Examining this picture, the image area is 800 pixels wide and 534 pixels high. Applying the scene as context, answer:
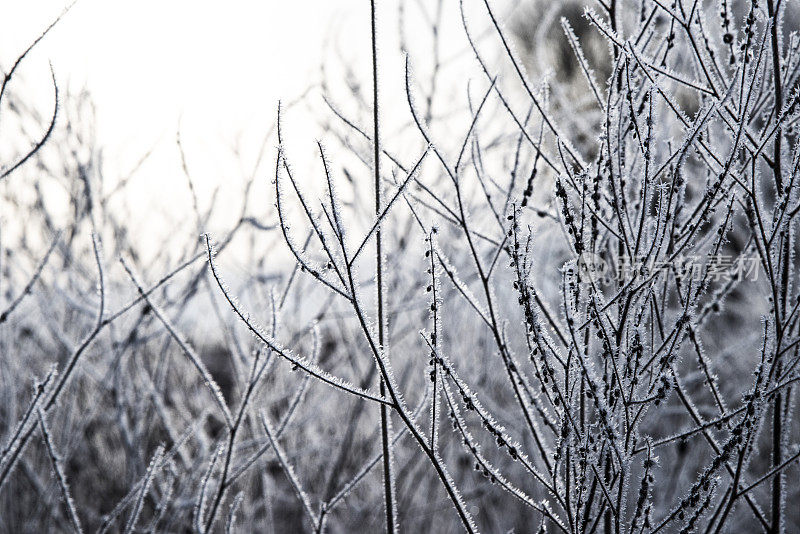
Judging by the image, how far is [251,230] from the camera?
10.1 ft

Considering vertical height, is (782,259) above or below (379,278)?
above

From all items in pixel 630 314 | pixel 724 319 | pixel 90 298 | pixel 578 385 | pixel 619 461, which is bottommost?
pixel 90 298

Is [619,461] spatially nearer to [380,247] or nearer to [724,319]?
[380,247]

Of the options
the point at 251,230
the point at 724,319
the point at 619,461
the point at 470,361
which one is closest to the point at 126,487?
the point at 251,230

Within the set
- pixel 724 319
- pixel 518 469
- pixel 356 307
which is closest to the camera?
pixel 356 307

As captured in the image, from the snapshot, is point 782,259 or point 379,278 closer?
point 379,278

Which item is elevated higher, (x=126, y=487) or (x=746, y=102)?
(x=746, y=102)

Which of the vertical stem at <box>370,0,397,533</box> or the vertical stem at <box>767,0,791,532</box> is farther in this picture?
the vertical stem at <box>767,0,791,532</box>

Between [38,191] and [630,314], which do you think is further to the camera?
[38,191]

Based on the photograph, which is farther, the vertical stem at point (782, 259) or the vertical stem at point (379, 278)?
the vertical stem at point (782, 259)

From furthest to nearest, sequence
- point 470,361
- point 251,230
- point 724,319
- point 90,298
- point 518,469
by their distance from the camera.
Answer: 1. point 724,319
2. point 518,469
3. point 470,361
4. point 251,230
5. point 90,298

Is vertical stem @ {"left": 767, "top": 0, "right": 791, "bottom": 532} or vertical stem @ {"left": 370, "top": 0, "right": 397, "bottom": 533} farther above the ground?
vertical stem @ {"left": 767, "top": 0, "right": 791, "bottom": 532}

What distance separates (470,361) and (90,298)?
206 centimetres

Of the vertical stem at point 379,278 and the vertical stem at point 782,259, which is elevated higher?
the vertical stem at point 782,259
